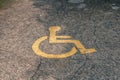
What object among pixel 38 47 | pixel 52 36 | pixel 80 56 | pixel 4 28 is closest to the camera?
pixel 80 56

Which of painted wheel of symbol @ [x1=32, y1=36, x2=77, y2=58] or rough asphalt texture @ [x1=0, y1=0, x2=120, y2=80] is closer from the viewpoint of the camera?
rough asphalt texture @ [x1=0, y1=0, x2=120, y2=80]

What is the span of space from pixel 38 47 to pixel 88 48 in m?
0.89

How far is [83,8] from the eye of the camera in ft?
19.8

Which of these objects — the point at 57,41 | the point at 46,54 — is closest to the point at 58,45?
the point at 57,41

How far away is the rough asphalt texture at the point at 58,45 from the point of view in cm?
410

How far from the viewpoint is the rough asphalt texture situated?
4.10m

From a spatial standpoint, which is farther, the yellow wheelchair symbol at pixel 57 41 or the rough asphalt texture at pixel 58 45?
the yellow wheelchair symbol at pixel 57 41

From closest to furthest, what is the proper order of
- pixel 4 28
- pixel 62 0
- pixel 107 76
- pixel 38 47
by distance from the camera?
pixel 107 76 → pixel 38 47 → pixel 4 28 → pixel 62 0

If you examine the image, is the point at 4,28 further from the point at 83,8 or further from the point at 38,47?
the point at 83,8

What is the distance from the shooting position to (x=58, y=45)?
188 inches

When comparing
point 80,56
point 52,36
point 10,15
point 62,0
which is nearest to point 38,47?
point 52,36

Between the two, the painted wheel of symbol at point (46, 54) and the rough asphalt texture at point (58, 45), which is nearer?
the rough asphalt texture at point (58, 45)

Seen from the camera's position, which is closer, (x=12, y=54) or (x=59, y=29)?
(x=12, y=54)

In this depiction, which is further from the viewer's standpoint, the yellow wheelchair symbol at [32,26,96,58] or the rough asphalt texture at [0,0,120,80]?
the yellow wheelchair symbol at [32,26,96,58]
